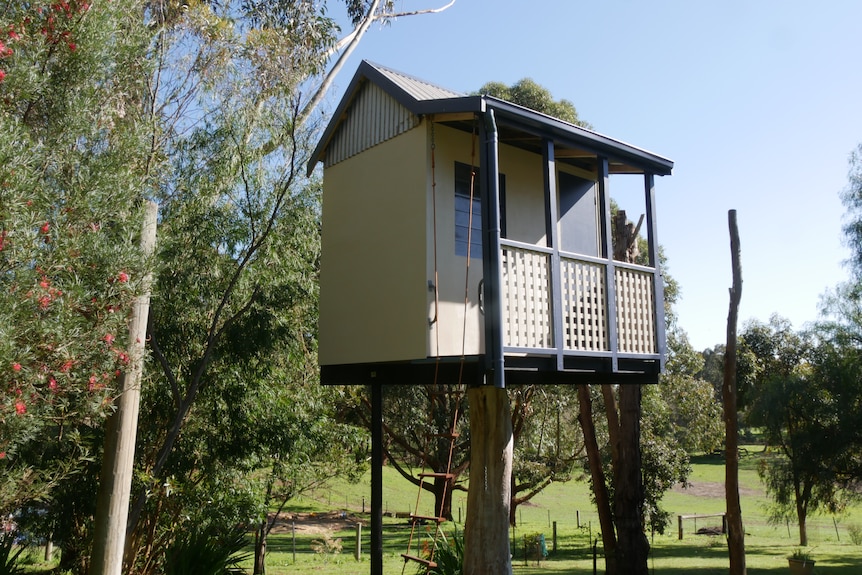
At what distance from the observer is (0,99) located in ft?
21.8

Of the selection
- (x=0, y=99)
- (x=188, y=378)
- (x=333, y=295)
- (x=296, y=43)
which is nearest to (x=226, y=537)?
(x=188, y=378)

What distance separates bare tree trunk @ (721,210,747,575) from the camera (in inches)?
465

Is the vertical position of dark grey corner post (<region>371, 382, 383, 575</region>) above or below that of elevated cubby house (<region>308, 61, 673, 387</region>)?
below

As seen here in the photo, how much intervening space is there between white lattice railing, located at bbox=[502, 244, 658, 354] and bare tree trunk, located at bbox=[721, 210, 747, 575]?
345 cm

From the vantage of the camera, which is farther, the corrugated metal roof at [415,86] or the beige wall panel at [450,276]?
the corrugated metal roof at [415,86]

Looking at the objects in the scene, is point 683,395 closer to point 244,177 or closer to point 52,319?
point 244,177

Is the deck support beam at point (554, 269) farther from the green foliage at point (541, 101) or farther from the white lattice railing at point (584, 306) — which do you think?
the green foliage at point (541, 101)

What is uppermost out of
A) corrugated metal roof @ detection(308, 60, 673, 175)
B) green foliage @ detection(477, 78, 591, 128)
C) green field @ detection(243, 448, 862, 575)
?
green foliage @ detection(477, 78, 591, 128)

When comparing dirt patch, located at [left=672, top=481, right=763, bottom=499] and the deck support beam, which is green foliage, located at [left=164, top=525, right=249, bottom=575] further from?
dirt patch, located at [left=672, top=481, right=763, bottom=499]

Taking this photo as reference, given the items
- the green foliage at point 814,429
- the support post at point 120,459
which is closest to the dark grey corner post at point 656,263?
the support post at point 120,459

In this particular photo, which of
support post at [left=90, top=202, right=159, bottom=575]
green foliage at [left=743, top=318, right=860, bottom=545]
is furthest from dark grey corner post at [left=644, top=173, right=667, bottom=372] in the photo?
green foliage at [left=743, top=318, right=860, bottom=545]

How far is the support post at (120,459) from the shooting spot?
7.90 metres

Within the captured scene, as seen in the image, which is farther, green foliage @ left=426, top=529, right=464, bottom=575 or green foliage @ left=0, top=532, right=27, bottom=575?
green foliage @ left=426, top=529, right=464, bottom=575

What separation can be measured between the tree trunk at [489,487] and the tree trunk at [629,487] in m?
6.84
